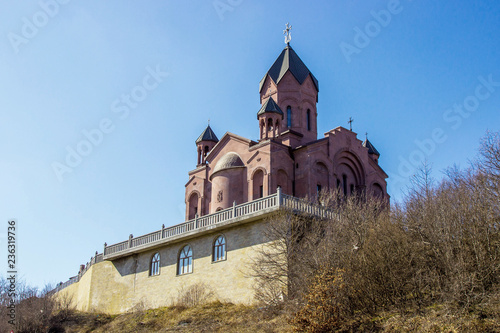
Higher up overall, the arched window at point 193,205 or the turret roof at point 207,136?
the turret roof at point 207,136

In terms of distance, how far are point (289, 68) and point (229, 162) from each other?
9497 millimetres

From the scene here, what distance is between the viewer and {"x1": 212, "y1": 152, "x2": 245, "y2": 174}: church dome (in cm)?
3403

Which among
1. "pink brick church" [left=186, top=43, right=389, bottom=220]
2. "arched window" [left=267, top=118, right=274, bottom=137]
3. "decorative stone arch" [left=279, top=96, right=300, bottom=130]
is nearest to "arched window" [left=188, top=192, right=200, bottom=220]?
"pink brick church" [left=186, top=43, right=389, bottom=220]

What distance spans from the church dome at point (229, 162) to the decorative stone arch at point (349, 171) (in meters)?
6.29

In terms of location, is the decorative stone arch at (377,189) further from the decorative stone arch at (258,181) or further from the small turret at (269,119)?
the decorative stone arch at (258,181)

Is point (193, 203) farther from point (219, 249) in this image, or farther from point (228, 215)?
point (228, 215)

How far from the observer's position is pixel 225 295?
25.5m

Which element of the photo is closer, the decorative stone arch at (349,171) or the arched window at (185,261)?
the arched window at (185,261)

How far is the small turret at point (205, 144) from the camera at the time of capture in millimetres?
39656

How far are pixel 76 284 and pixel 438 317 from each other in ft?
103

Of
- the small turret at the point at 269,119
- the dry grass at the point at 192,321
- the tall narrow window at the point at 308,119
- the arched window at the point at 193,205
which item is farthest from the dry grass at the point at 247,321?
the tall narrow window at the point at 308,119

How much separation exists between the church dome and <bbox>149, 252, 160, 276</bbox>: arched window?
6.91 meters

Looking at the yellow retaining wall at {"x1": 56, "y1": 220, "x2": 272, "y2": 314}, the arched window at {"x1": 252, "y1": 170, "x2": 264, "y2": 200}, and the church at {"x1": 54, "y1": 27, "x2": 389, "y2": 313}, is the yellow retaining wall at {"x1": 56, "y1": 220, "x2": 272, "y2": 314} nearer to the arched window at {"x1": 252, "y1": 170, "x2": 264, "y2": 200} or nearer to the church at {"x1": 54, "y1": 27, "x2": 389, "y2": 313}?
the church at {"x1": 54, "y1": 27, "x2": 389, "y2": 313}

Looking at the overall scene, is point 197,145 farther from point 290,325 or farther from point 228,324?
point 290,325
